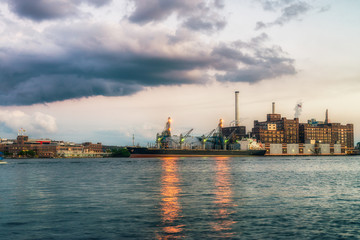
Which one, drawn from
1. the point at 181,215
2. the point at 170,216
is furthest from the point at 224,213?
the point at 170,216

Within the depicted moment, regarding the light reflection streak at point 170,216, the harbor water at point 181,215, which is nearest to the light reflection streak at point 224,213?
the harbor water at point 181,215

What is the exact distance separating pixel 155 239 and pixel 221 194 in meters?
19.3

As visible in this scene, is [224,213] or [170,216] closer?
[170,216]

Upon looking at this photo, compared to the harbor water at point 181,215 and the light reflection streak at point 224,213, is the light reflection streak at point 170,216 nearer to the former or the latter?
the harbor water at point 181,215

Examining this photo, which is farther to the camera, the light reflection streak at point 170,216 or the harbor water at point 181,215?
the harbor water at point 181,215

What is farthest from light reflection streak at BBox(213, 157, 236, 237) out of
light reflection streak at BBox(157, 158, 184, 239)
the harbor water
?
light reflection streak at BBox(157, 158, 184, 239)

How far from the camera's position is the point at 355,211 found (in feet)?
93.1

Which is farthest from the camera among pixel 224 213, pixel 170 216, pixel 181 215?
pixel 224 213

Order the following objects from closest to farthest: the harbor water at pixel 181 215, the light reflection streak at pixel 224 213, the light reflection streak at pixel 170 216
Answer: the light reflection streak at pixel 170 216 < the harbor water at pixel 181 215 < the light reflection streak at pixel 224 213

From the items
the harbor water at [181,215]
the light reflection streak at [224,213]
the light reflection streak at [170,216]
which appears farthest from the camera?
the light reflection streak at [224,213]

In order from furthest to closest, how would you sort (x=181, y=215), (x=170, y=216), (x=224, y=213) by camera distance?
1. (x=224, y=213)
2. (x=181, y=215)
3. (x=170, y=216)

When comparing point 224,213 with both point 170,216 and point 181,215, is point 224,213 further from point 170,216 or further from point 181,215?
point 170,216

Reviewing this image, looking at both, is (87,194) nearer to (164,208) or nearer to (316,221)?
(164,208)

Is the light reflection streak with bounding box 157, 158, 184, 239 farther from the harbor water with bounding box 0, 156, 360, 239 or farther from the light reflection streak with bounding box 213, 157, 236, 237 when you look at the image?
the light reflection streak with bounding box 213, 157, 236, 237
